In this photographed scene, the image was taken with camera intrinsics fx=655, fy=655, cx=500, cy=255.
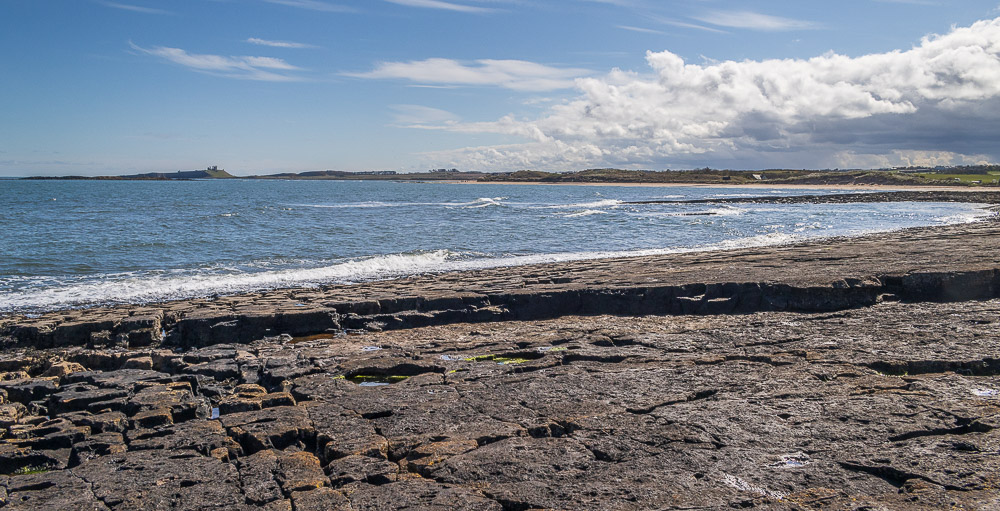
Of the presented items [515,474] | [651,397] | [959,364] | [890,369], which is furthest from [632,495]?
[959,364]

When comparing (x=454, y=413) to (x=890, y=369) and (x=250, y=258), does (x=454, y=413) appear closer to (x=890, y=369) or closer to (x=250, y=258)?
(x=890, y=369)

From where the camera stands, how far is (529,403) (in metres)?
7.48

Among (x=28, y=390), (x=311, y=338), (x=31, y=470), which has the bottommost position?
(x=311, y=338)

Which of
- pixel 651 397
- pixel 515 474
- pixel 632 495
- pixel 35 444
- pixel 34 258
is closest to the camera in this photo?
pixel 632 495

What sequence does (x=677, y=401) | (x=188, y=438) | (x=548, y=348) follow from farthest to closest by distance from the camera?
(x=548, y=348) → (x=677, y=401) → (x=188, y=438)

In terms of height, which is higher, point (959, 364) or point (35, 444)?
point (959, 364)

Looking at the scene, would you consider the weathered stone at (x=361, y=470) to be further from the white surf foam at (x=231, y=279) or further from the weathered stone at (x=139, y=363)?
the white surf foam at (x=231, y=279)

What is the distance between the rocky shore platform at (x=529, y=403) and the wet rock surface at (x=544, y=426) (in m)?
0.03

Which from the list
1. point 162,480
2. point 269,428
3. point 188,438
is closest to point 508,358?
point 269,428

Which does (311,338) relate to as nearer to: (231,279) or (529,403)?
(529,403)

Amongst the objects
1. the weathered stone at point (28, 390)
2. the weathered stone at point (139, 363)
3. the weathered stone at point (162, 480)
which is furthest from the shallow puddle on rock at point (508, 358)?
the weathered stone at point (28, 390)

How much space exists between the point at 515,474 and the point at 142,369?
686 centimetres

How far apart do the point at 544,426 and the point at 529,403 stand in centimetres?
73

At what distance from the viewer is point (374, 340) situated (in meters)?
11.7
